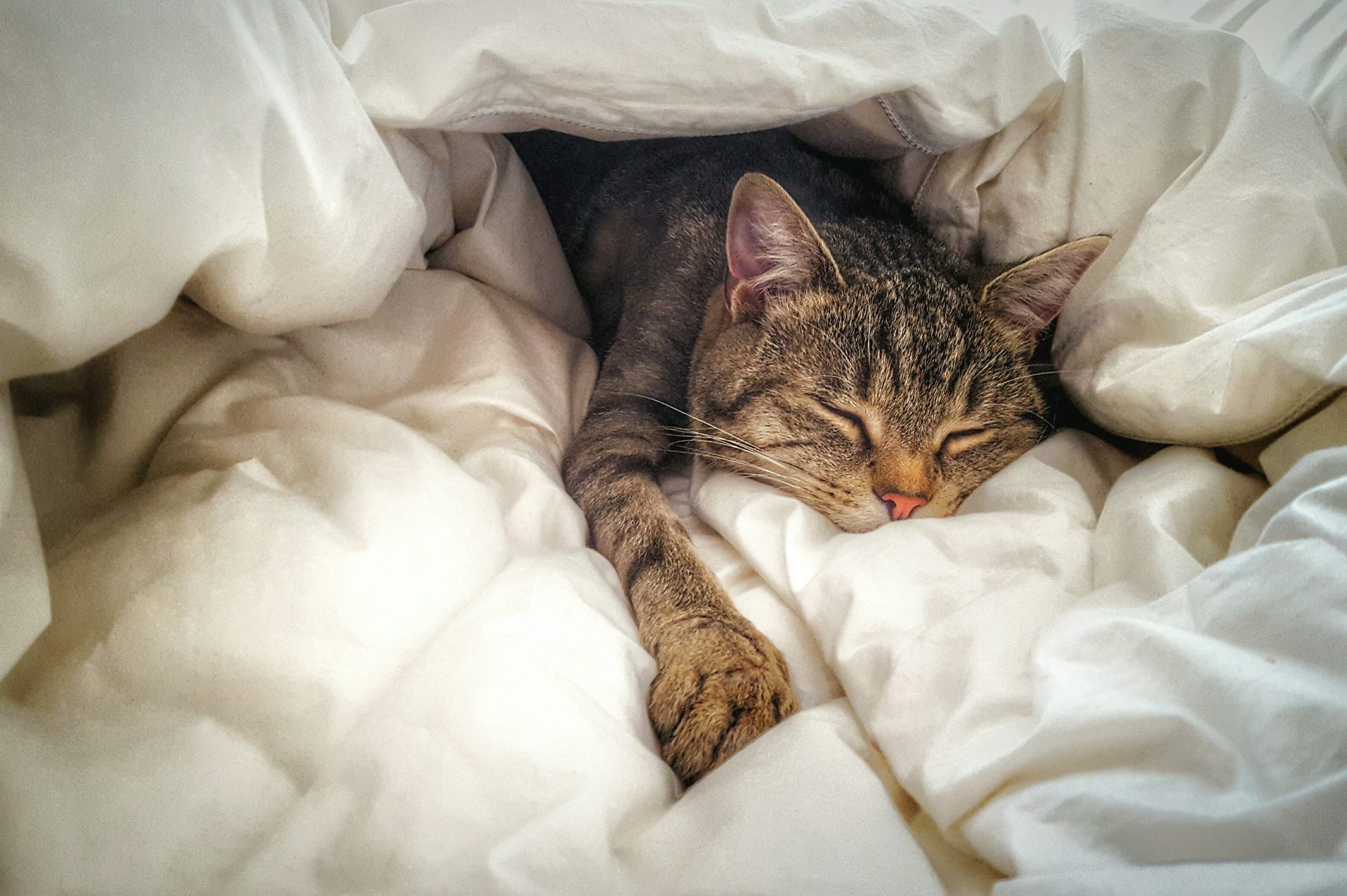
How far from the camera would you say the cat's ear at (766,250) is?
124cm

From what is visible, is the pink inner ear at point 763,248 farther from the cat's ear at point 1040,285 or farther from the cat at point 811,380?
the cat's ear at point 1040,285

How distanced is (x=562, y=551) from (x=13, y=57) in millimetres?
739

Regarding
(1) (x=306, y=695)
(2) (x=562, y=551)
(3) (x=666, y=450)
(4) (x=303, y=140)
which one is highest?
(4) (x=303, y=140)

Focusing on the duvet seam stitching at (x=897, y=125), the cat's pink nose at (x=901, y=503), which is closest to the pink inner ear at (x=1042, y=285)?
the duvet seam stitching at (x=897, y=125)

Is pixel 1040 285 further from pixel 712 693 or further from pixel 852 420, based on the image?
pixel 712 693

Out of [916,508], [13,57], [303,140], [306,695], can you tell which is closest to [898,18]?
[916,508]

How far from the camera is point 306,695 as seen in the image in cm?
71

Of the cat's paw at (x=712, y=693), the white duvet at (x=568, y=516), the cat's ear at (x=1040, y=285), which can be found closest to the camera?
the white duvet at (x=568, y=516)

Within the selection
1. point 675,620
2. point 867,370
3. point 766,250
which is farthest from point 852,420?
point 675,620

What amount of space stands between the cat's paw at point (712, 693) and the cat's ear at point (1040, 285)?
0.75m

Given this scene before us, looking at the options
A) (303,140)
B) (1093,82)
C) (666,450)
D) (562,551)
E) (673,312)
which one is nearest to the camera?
(303,140)

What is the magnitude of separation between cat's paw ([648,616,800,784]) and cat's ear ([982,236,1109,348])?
75cm

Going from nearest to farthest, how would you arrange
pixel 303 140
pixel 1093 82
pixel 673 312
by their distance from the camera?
pixel 303 140
pixel 1093 82
pixel 673 312

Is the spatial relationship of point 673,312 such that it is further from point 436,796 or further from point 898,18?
point 436,796
